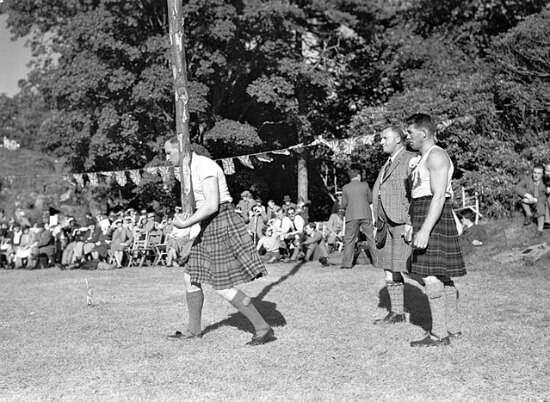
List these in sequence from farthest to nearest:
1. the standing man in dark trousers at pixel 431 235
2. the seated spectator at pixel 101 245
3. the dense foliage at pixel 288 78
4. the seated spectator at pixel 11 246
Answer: the dense foliage at pixel 288 78 → the seated spectator at pixel 11 246 → the seated spectator at pixel 101 245 → the standing man in dark trousers at pixel 431 235

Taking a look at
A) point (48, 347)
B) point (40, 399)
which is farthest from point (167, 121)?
point (40, 399)

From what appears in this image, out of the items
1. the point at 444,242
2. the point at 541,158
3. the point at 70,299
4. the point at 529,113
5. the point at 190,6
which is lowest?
the point at 70,299

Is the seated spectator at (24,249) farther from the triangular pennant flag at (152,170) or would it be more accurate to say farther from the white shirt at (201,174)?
the white shirt at (201,174)

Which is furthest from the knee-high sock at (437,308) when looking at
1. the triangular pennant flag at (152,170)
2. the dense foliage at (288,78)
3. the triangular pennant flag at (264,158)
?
the triangular pennant flag at (152,170)

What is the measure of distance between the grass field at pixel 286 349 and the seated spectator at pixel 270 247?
416cm

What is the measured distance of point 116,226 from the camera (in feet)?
50.1

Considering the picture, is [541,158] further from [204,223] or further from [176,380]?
[176,380]

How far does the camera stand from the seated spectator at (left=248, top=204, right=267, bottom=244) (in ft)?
46.4

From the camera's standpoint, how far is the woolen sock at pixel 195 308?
5.33 meters

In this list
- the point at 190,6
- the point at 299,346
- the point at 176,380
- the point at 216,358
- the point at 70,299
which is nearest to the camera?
the point at 176,380

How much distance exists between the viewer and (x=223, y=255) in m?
5.12

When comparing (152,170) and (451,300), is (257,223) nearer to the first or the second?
(152,170)

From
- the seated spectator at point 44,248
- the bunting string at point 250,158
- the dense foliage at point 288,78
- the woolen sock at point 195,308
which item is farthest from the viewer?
the bunting string at point 250,158

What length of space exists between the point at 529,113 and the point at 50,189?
23133 millimetres
